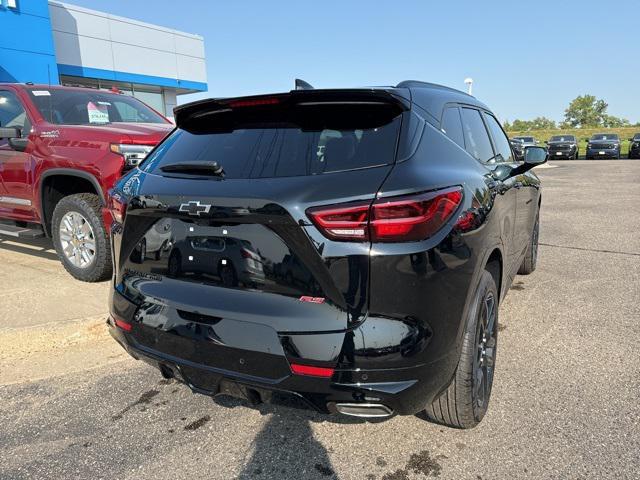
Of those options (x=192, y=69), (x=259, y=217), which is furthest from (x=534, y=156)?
(x=192, y=69)

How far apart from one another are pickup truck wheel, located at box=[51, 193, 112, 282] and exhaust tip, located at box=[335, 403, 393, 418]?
319cm

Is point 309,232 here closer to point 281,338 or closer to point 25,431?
point 281,338

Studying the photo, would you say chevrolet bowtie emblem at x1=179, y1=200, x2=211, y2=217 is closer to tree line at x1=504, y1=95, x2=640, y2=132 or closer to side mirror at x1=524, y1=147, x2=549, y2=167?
side mirror at x1=524, y1=147, x2=549, y2=167

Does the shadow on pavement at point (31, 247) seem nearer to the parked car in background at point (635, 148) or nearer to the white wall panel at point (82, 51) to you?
the white wall panel at point (82, 51)

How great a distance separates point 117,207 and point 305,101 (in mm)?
1130

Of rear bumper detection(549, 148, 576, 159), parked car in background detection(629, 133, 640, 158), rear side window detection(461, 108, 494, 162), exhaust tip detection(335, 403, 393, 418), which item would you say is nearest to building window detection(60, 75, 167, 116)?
rear side window detection(461, 108, 494, 162)

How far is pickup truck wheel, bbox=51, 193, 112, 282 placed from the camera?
436cm

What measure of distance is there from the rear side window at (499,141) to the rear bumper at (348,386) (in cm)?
207

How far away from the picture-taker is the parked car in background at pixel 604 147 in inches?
1289

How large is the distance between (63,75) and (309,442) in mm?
18516

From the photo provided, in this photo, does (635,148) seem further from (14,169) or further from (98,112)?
(14,169)

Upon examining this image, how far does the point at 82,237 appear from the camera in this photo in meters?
4.53

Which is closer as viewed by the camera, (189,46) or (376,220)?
(376,220)

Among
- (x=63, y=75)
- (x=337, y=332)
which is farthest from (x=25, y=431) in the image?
(x=63, y=75)
